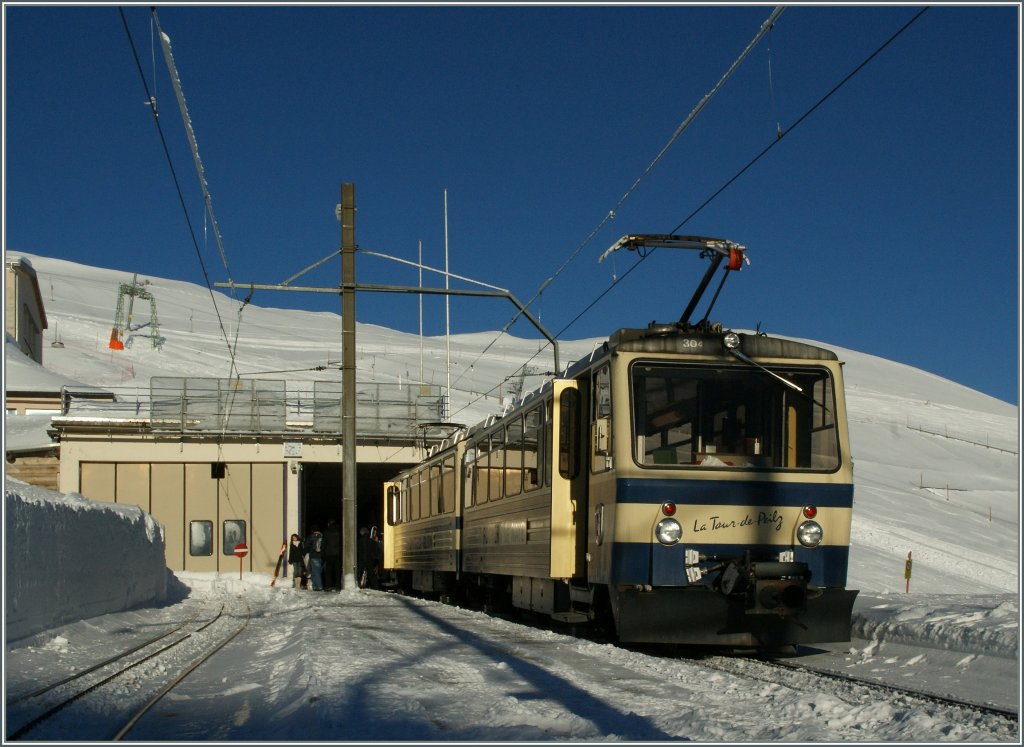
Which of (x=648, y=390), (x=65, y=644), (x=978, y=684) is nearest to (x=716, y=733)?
(x=978, y=684)

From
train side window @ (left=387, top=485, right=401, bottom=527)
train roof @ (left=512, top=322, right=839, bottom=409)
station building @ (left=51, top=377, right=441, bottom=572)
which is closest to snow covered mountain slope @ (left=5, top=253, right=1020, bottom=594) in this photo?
station building @ (left=51, top=377, right=441, bottom=572)

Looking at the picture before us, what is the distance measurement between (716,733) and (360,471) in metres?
39.0

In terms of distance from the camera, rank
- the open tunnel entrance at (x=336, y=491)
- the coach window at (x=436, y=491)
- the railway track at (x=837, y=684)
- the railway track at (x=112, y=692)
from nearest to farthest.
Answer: the railway track at (x=112, y=692) → the railway track at (x=837, y=684) → the coach window at (x=436, y=491) → the open tunnel entrance at (x=336, y=491)

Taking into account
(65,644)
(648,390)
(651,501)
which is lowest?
(65,644)

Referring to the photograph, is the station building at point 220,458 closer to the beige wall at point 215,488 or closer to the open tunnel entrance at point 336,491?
the beige wall at point 215,488

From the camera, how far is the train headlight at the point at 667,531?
11.0m

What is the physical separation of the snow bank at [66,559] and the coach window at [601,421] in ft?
18.1

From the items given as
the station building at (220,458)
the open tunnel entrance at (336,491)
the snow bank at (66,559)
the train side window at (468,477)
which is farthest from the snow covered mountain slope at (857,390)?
the snow bank at (66,559)

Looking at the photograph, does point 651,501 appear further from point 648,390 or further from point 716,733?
point 716,733

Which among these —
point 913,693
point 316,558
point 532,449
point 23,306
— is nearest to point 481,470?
point 532,449

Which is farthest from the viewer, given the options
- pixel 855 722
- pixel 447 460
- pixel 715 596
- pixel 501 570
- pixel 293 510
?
pixel 293 510

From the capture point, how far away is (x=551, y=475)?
1265cm

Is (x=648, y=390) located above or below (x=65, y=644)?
above

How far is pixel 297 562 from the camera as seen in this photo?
27375 millimetres
